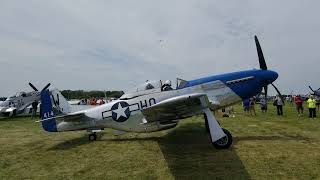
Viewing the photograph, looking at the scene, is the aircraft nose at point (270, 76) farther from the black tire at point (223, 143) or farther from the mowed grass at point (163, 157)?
the black tire at point (223, 143)

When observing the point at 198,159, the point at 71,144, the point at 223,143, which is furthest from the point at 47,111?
the point at 223,143

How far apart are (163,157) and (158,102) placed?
104 inches

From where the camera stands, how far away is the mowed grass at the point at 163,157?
771 cm

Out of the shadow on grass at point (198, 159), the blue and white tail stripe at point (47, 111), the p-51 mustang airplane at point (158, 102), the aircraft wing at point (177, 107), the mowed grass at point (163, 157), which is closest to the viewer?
the shadow on grass at point (198, 159)

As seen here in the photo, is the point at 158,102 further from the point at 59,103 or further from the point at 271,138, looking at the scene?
the point at 59,103

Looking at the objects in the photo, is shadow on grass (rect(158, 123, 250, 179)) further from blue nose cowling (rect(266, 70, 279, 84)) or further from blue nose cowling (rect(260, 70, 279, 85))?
blue nose cowling (rect(266, 70, 279, 84))

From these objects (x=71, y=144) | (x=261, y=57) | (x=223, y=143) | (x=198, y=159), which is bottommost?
(x=198, y=159)

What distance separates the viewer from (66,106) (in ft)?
46.1

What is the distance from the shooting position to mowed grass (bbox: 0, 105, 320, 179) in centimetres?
771

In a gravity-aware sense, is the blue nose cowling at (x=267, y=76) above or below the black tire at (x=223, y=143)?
above

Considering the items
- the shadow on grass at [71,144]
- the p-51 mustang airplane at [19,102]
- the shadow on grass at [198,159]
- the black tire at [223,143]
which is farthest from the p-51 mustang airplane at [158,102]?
the p-51 mustang airplane at [19,102]

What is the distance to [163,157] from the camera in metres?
9.42

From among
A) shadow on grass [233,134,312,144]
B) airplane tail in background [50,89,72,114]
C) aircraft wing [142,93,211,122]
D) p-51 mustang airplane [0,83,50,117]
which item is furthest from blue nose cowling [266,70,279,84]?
p-51 mustang airplane [0,83,50,117]

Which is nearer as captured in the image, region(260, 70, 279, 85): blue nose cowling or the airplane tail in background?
region(260, 70, 279, 85): blue nose cowling
